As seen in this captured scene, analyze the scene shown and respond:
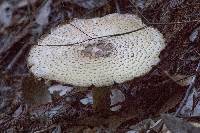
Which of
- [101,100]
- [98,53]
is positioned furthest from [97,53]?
[101,100]

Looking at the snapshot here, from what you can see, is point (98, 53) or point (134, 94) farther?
point (134, 94)

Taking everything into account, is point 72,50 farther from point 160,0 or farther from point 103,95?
point 160,0

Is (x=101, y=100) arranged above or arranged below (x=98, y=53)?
below

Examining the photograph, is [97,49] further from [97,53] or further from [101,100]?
[101,100]

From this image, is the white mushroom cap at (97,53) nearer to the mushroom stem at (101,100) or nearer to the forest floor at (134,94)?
the forest floor at (134,94)

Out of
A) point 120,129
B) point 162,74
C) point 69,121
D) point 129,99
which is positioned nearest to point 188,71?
point 162,74

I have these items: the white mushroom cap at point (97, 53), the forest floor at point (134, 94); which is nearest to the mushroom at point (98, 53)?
the white mushroom cap at point (97, 53)

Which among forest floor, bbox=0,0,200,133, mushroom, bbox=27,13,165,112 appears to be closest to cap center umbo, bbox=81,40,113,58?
mushroom, bbox=27,13,165,112
